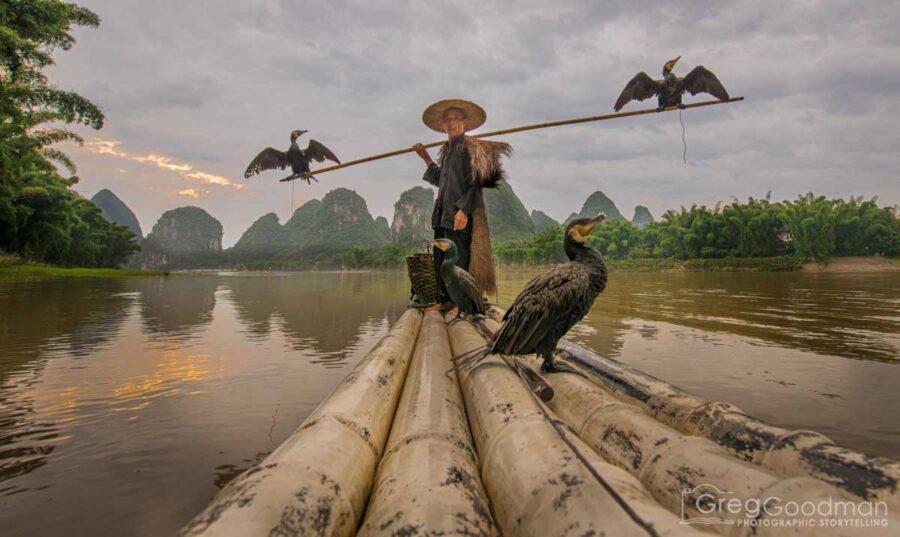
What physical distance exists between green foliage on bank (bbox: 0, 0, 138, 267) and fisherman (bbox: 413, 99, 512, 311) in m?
17.2

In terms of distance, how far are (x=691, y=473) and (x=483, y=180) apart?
184 inches

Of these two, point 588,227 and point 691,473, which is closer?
point 691,473

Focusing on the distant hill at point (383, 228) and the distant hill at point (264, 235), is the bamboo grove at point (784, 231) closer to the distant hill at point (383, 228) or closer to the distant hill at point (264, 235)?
the distant hill at point (383, 228)

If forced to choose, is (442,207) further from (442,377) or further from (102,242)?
(102,242)

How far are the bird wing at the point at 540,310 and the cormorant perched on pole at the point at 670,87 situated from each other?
4.43 meters

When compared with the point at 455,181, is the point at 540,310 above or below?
below

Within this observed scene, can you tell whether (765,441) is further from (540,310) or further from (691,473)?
(540,310)

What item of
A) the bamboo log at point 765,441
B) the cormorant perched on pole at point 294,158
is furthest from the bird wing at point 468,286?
the cormorant perched on pole at point 294,158

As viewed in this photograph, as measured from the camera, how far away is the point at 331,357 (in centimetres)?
420

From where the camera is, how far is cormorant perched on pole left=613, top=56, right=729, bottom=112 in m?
5.23

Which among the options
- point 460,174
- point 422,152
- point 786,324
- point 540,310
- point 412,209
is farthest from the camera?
point 412,209

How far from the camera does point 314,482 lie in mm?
974

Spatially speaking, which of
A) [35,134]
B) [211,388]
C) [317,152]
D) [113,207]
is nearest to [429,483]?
[211,388]

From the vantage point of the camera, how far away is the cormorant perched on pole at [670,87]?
17.2ft
